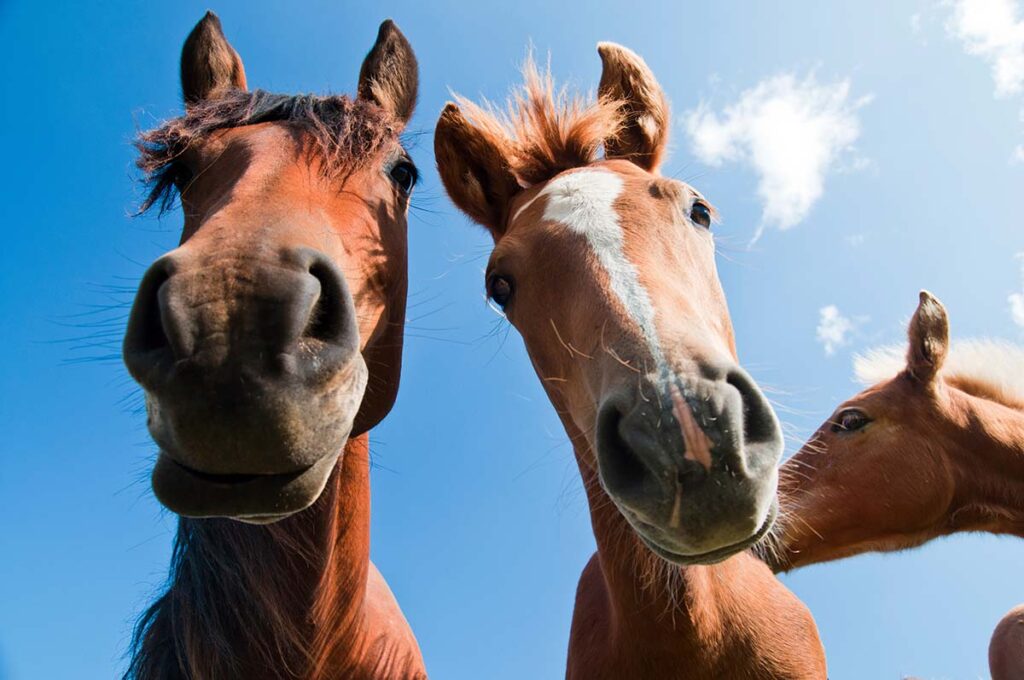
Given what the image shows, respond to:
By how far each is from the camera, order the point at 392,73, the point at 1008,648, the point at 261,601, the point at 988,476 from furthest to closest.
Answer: the point at 1008,648 → the point at 988,476 → the point at 392,73 → the point at 261,601

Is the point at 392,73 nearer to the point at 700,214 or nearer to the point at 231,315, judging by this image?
the point at 700,214

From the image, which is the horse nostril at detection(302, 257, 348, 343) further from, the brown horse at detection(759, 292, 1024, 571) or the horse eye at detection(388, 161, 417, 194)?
the brown horse at detection(759, 292, 1024, 571)

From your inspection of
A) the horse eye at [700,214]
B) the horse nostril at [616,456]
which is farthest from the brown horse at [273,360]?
the horse eye at [700,214]

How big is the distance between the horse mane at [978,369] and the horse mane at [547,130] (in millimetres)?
4145

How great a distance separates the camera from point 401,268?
3059mm

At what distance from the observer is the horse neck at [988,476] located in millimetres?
5152

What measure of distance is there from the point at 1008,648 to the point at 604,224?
6783 millimetres

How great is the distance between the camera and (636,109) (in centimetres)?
400

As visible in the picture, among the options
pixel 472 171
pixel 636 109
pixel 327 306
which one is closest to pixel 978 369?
pixel 636 109

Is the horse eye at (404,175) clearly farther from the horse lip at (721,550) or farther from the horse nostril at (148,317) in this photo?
the horse lip at (721,550)

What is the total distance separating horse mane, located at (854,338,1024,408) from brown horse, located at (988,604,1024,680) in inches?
92.8

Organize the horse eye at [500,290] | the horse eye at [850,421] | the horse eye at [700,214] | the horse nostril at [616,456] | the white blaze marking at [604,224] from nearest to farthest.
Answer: the horse nostril at [616,456] → the white blaze marking at [604,224] → the horse eye at [500,290] → the horse eye at [700,214] → the horse eye at [850,421]

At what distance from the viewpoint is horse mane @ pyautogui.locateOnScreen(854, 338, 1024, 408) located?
237 inches

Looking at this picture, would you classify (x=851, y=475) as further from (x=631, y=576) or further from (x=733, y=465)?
(x=733, y=465)
